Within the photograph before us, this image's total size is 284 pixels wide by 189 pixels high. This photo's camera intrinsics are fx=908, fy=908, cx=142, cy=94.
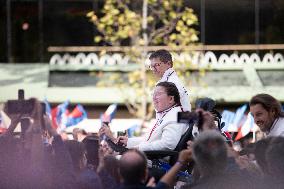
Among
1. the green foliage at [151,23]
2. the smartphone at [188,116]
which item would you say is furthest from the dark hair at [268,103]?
the green foliage at [151,23]

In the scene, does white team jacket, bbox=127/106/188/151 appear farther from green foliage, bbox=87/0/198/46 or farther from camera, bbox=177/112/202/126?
green foliage, bbox=87/0/198/46

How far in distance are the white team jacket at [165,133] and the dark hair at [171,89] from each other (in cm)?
8

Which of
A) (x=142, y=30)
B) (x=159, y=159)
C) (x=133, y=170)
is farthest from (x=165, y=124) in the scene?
(x=142, y=30)

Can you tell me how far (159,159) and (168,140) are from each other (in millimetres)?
211

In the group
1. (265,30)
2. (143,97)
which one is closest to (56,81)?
(143,97)

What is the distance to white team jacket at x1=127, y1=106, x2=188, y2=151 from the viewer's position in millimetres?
7121

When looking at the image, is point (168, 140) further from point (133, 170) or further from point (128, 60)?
point (128, 60)

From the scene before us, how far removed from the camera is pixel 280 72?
23.0 m

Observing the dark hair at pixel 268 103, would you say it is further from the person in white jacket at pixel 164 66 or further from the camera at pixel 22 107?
the camera at pixel 22 107

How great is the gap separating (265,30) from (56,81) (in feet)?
18.3

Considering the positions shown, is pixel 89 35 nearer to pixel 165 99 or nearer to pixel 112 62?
pixel 112 62

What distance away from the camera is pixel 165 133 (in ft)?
23.7

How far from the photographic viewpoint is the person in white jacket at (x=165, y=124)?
7.14 meters

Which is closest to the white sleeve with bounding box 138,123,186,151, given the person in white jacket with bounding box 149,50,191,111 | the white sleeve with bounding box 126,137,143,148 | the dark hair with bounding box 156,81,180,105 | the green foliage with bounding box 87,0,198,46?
the dark hair with bounding box 156,81,180,105
